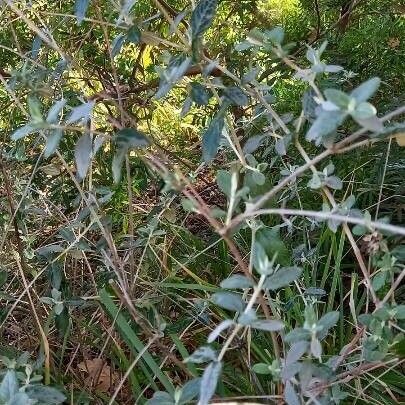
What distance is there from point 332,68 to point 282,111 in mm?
902

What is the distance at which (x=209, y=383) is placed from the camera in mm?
626

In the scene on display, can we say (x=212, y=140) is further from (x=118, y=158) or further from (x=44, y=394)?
(x=44, y=394)

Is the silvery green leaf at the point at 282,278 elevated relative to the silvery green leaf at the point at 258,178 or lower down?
lower down

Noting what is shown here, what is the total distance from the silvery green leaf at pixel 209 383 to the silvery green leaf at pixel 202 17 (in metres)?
0.35

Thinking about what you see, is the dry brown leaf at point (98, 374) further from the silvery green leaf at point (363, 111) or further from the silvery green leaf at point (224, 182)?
the silvery green leaf at point (363, 111)

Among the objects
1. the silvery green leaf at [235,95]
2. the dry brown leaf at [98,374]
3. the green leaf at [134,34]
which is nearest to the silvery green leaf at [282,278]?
the silvery green leaf at [235,95]

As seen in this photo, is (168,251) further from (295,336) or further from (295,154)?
(295,336)

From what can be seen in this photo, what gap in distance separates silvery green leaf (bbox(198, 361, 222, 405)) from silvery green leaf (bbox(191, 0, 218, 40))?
0.35 meters

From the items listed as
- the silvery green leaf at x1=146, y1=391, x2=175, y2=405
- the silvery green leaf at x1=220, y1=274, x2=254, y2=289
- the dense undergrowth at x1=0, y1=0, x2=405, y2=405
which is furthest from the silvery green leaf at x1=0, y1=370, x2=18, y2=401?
the silvery green leaf at x1=220, y1=274, x2=254, y2=289

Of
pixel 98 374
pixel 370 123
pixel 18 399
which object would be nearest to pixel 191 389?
pixel 18 399

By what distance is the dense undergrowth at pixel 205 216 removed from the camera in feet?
2.47

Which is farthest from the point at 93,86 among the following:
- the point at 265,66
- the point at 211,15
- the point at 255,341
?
the point at 211,15

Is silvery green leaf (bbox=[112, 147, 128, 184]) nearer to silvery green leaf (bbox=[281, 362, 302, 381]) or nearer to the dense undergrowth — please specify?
the dense undergrowth

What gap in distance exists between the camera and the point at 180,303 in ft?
4.60
